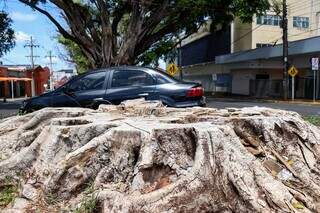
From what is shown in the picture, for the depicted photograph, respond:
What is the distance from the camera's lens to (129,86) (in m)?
11.2

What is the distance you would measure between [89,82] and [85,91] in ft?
0.76

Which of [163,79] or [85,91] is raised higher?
[163,79]

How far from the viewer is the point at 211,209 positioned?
5.11 meters

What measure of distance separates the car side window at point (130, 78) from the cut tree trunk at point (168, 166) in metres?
4.57

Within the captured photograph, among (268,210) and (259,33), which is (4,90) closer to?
(259,33)

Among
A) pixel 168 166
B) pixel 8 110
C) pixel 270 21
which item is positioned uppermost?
pixel 270 21

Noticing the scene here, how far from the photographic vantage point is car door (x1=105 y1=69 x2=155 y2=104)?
36.2 feet

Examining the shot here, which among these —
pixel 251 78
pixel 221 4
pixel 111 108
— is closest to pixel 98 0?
pixel 221 4

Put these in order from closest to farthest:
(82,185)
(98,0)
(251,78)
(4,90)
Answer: (82,185), (98,0), (251,78), (4,90)

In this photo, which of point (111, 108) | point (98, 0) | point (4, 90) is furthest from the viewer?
point (4, 90)

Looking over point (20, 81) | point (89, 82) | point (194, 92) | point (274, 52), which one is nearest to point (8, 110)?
point (89, 82)

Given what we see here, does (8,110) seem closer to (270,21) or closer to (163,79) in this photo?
(163,79)

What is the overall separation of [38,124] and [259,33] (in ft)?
164

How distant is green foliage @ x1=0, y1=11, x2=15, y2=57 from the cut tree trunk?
93.1 feet
